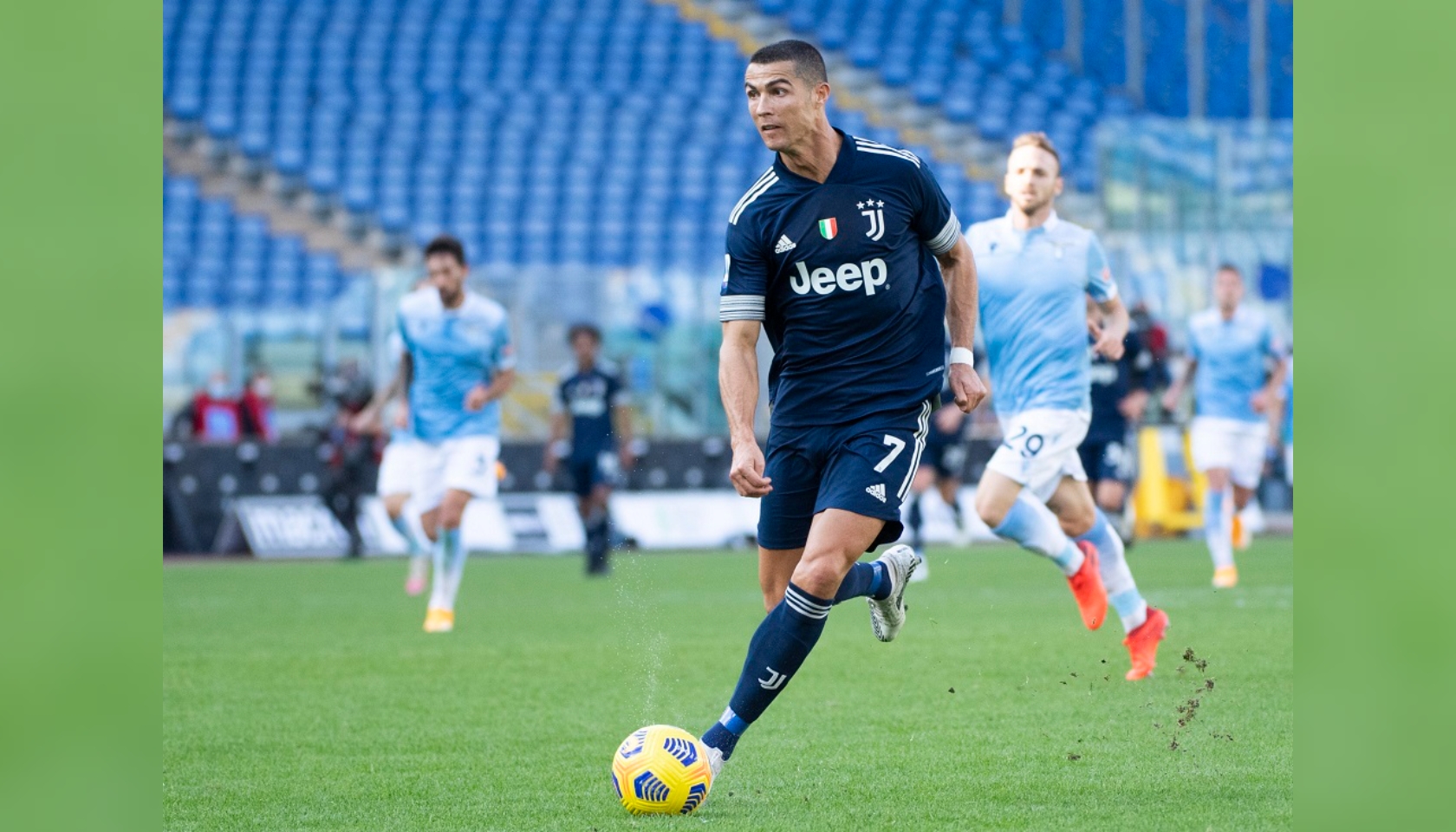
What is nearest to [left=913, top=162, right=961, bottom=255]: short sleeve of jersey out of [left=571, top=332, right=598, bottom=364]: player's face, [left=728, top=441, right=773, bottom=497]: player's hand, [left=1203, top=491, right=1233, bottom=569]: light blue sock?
[left=728, top=441, right=773, bottom=497]: player's hand

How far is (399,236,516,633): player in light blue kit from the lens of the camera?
39.7ft

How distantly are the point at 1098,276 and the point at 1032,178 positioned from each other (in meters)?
0.62

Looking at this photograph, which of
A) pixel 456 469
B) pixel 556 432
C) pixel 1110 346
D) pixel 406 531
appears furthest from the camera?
pixel 556 432

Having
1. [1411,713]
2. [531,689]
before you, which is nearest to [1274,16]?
[531,689]

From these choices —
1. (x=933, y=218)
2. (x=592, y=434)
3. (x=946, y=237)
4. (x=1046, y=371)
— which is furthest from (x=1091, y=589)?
(x=592, y=434)

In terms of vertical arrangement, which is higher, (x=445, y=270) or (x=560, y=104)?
→ (x=560, y=104)

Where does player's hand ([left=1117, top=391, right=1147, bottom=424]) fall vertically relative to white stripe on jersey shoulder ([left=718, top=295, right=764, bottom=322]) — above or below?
below

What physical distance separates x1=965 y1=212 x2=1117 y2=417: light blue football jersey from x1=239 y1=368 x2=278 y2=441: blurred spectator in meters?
13.5

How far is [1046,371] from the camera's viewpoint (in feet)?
28.8

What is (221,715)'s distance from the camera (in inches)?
297

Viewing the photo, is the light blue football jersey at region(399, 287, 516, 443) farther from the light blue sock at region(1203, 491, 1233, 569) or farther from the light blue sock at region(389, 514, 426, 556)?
the light blue sock at region(1203, 491, 1233, 569)

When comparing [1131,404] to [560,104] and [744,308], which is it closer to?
[744,308]

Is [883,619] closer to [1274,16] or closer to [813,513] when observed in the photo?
[813,513]

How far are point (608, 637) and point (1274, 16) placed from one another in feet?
70.3
